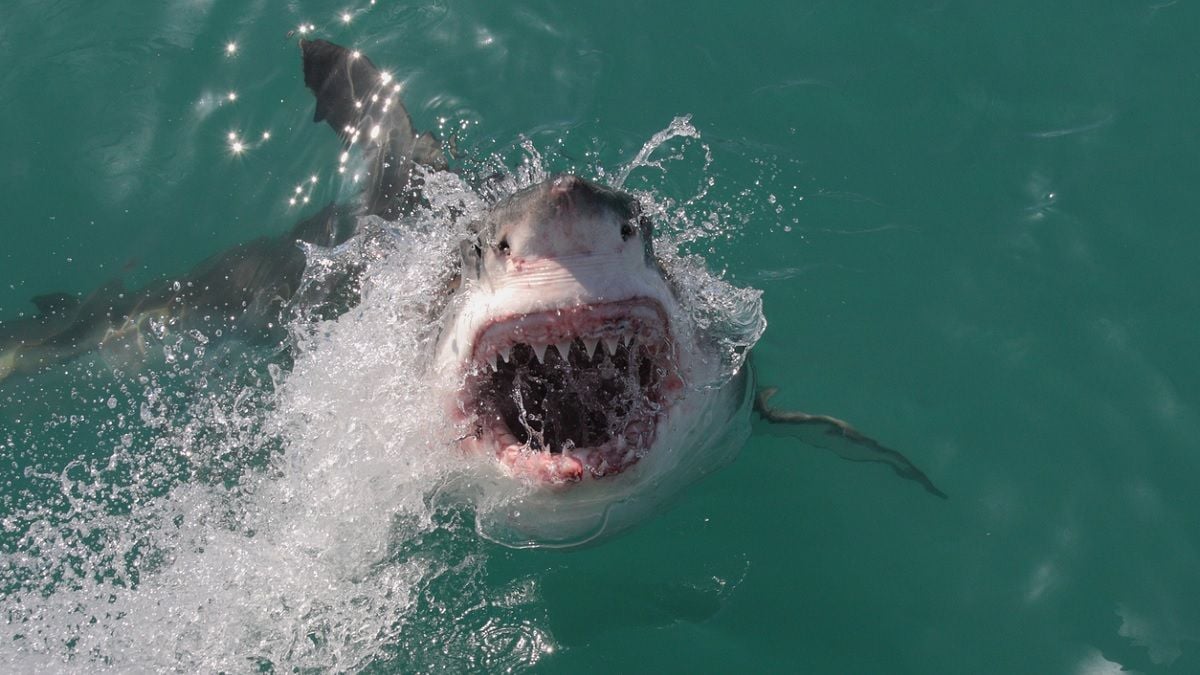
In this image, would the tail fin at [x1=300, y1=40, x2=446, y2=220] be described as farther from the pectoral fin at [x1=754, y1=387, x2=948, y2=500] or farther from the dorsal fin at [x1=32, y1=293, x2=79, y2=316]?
the pectoral fin at [x1=754, y1=387, x2=948, y2=500]

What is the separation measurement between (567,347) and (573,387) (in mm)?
592

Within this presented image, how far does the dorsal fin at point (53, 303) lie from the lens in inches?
184

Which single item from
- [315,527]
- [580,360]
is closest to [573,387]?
[580,360]

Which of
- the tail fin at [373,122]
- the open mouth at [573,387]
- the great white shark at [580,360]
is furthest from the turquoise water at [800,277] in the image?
the open mouth at [573,387]

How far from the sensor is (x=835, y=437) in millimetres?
3924

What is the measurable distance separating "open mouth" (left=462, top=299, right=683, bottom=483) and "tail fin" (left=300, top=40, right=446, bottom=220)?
181 cm

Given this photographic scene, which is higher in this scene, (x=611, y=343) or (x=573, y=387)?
(x=611, y=343)

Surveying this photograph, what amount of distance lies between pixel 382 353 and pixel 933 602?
7.49 ft

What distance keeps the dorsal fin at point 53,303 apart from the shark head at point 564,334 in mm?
2629

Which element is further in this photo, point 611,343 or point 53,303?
point 53,303

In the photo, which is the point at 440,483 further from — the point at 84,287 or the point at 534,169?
the point at 84,287

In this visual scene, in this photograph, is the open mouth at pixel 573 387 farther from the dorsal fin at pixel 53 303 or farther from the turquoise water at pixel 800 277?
the dorsal fin at pixel 53 303

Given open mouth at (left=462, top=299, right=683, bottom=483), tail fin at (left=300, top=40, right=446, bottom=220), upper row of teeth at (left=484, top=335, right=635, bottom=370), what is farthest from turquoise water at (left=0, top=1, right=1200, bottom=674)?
upper row of teeth at (left=484, top=335, right=635, bottom=370)

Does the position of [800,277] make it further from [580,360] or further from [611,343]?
[611,343]
